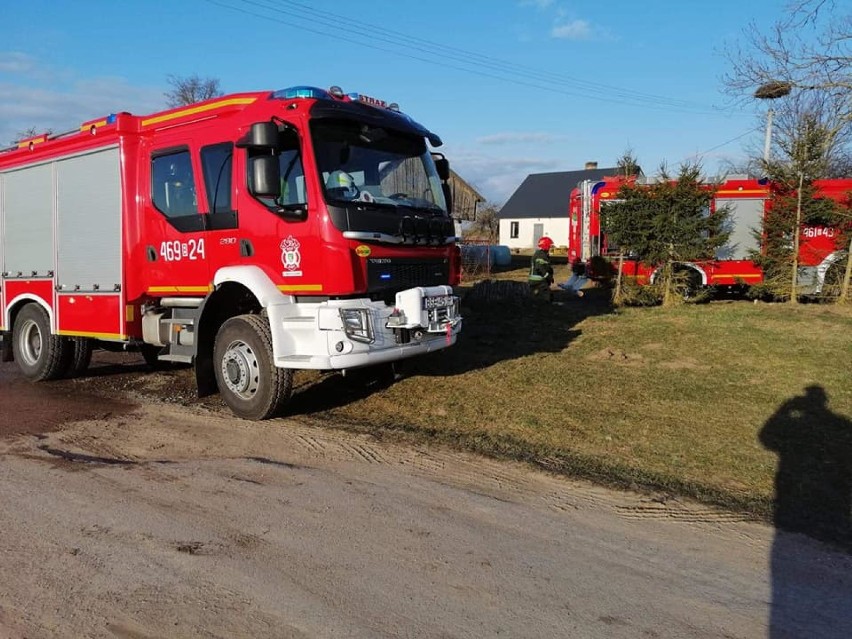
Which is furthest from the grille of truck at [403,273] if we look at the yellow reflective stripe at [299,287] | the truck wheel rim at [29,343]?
the truck wheel rim at [29,343]

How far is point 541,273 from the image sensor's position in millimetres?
14961

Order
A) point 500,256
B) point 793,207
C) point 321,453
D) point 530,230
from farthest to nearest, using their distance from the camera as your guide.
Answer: point 530,230, point 500,256, point 793,207, point 321,453

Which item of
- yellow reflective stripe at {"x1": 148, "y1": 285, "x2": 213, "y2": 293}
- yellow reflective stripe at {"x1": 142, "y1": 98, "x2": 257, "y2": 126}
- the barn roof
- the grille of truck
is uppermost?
the barn roof

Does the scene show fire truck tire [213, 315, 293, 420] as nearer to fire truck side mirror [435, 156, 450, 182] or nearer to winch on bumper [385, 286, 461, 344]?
winch on bumper [385, 286, 461, 344]

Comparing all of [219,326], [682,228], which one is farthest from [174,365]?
[682,228]

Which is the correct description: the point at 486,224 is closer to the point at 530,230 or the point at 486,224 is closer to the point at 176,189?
the point at 530,230

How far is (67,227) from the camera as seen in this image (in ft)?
27.9

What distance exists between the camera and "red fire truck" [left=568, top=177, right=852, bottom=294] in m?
14.6

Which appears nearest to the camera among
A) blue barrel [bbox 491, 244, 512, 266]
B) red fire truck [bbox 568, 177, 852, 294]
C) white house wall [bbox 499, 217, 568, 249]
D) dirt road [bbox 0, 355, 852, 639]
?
dirt road [bbox 0, 355, 852, 639]

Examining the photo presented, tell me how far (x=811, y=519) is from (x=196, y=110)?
6820 millimetres

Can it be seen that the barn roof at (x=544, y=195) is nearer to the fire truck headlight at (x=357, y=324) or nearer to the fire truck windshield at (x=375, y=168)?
the fire truck windshield at (x=375, y=168)

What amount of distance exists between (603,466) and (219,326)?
4310 mm

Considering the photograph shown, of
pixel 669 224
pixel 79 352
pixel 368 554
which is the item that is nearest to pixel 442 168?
pixel 368 554

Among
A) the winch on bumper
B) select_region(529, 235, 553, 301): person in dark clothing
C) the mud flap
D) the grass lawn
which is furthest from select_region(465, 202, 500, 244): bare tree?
the winch on bumper
